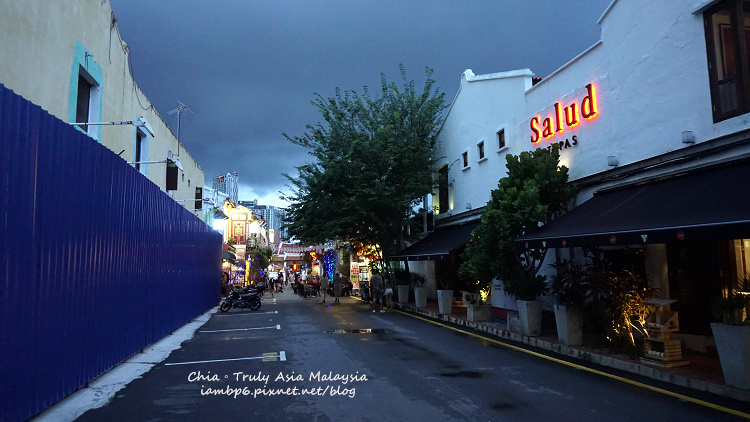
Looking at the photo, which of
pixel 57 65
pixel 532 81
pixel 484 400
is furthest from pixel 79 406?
pixel 532 81

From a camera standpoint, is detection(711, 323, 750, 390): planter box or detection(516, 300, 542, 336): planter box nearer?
detection(711, 323, 750, 390): planter box

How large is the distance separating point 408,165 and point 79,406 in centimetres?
1709

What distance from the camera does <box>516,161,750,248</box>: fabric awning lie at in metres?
6.88

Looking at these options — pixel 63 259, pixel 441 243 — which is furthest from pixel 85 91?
pixel 441 243

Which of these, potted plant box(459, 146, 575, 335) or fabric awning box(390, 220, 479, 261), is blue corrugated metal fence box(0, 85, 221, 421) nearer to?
potted plant box(459, 146, 575, 335)

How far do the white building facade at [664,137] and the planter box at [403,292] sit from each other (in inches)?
413

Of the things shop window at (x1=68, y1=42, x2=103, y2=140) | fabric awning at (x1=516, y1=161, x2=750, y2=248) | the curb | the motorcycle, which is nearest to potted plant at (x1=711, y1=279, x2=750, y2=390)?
the curb

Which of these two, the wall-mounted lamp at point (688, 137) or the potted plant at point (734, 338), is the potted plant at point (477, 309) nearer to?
the wall-mounted lamp at point (688, 137)

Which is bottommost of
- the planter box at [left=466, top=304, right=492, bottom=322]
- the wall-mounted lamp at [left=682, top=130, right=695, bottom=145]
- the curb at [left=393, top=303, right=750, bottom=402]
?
the curb at [left=393, top=303, right=750, bottom=402]

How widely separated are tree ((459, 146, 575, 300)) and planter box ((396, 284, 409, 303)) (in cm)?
1077

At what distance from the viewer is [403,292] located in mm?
23672

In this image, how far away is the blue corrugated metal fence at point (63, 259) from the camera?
16.8 feet

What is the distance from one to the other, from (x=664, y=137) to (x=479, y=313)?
297 inches

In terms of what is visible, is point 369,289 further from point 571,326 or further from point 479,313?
point 571,326
